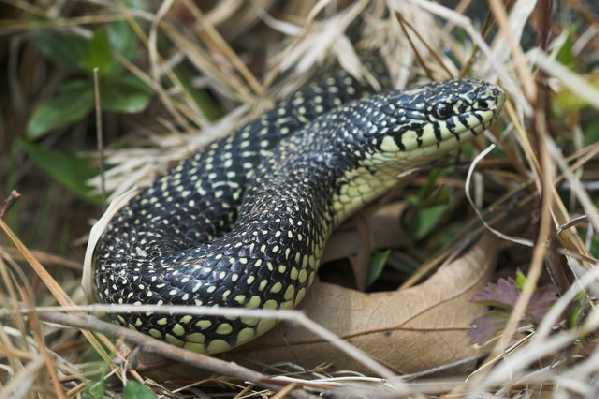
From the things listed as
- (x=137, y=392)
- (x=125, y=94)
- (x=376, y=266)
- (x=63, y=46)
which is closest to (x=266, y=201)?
(x=376, y=266)

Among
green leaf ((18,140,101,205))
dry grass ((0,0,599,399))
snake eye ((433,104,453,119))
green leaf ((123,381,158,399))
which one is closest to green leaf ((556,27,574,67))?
dry grass ((0,0,599,399))

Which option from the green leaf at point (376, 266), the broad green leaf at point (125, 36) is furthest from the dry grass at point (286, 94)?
the green leaf at point (376, 266)

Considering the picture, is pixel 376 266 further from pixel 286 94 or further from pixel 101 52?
pixel 101 52

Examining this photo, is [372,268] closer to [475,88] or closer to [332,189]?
[332,189]

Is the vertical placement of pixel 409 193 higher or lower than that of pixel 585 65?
lower

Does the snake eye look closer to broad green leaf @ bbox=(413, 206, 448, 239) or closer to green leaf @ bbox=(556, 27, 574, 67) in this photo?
broad green leaf @ bbox=(413, 206, 448, 239)

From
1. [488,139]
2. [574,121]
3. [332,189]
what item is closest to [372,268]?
[332,189]
